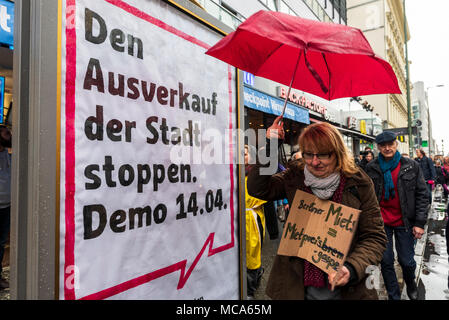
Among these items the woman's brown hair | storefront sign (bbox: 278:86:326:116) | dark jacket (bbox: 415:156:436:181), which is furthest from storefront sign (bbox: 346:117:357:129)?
the woman's brown hair

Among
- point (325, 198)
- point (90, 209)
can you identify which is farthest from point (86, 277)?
point (325, 198)

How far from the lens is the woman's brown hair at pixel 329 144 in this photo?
1795 mm

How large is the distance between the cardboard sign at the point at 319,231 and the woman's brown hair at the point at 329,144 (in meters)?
0.24

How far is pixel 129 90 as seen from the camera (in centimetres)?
160

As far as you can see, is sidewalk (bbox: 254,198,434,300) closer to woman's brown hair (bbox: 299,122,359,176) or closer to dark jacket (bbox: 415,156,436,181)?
woman's brown hair (bbox: 299,122,359,176)

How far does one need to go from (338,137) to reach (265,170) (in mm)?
502

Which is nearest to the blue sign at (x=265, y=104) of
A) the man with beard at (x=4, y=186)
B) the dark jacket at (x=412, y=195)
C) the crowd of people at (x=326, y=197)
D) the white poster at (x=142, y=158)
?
the dark jacket at (x=412, y=195)

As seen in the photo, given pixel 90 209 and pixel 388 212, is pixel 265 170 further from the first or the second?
pixel 388 212

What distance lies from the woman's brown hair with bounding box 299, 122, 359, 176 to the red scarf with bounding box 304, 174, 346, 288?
0.07 metres

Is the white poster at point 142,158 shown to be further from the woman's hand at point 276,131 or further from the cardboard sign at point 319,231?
the cardboard sign at point 319,231

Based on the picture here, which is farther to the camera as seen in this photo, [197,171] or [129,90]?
[197,171]

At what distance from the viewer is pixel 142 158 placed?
5.35ft

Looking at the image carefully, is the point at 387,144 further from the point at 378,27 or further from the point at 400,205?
the point at 378,27

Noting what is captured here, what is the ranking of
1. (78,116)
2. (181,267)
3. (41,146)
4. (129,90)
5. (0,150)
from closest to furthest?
(41,146), (78,116), (129,90), (181,267), (0,150)
